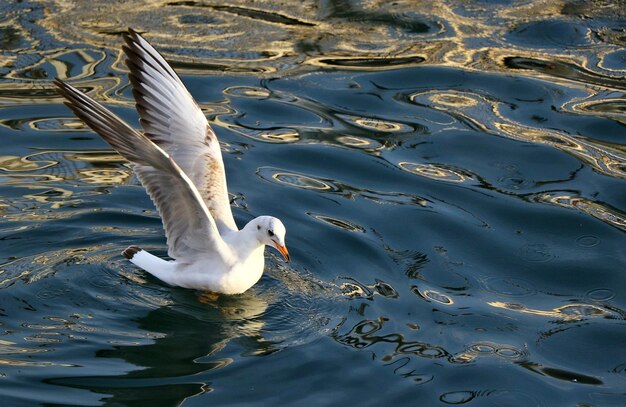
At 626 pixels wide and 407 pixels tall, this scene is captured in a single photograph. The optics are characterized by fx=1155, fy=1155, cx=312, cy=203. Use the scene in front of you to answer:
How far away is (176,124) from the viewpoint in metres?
9.08

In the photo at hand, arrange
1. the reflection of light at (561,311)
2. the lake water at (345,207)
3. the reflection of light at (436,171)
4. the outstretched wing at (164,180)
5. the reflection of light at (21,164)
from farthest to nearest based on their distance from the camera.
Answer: the reflection of light at (436,171)
the reflection of light at (21,164)
the reflection of light at (561,311)
the outstretched wing at (164,180)
the lake water at (345,207)

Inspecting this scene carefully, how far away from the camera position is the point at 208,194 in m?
8.77

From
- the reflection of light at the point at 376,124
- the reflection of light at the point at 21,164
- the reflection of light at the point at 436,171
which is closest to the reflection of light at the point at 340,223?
the reflection of light at the point at 436,171

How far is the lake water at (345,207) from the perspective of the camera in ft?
24.2

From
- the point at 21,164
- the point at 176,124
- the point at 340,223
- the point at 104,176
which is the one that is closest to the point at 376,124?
the point at 340,223

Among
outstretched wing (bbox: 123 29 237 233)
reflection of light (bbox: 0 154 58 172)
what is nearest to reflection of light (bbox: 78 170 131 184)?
reflection of light (bbox: 0 154 58 172)

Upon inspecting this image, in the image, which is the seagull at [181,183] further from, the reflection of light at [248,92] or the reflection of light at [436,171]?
the reflection of light at [248,92]

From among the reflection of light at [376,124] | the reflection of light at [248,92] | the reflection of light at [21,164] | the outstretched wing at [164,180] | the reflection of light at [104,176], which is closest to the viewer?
the outstretched wing at [164,180]

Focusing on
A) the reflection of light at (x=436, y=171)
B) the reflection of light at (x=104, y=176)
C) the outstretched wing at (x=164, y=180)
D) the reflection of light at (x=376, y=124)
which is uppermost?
the outstretched wing at (x=164, y=180)

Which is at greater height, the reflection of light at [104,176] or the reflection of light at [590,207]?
the reflection of light at [104,176]

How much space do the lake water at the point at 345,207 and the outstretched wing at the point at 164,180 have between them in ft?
1.45

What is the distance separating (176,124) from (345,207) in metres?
1.72

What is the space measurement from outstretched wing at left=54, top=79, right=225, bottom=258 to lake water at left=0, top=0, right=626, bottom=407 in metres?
0.44

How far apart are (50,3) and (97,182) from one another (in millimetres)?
4191
